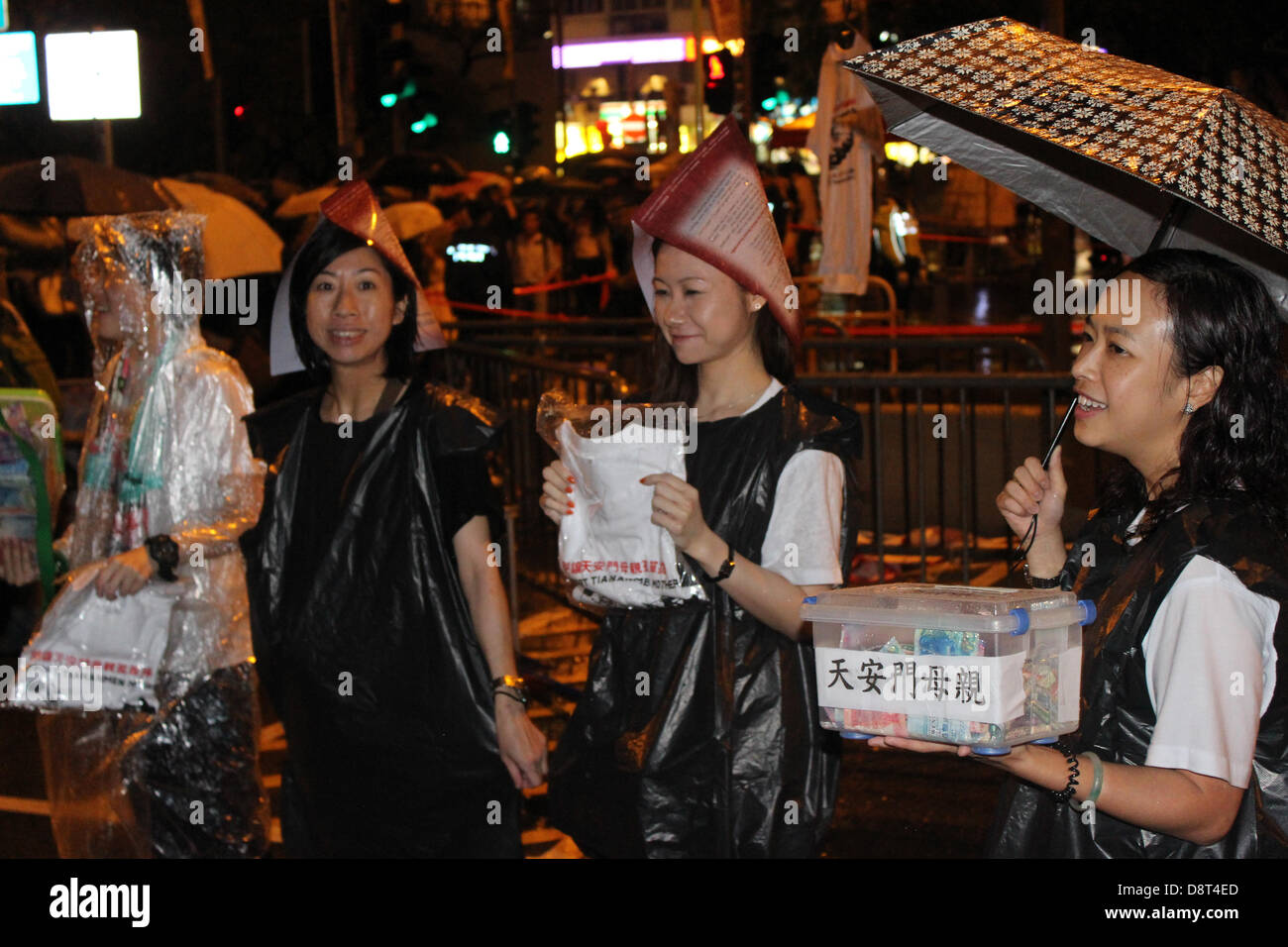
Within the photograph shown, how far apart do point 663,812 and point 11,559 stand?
2.59 m

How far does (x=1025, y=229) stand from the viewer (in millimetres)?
24562

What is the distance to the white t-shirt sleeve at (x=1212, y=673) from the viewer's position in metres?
2.20

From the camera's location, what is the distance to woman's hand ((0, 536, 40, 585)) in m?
4.53

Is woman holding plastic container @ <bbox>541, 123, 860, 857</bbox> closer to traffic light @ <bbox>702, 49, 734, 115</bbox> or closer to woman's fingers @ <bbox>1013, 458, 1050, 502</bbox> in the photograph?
woman's fingers @ <bbox>1013, 458, 1050, 502</bbox>

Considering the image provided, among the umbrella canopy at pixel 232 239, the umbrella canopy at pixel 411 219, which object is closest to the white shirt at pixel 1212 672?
the umbrella canopy at pixel 232 239

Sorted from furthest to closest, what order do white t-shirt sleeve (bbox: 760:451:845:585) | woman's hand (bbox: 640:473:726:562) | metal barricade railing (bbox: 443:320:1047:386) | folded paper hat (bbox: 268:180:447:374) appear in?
metal barricade railing (bbox: 443:320:1047:386) < folded paper hat (bbox: 268:180:447:374) < white t-shirt sleeve (bbox: 760:451:845:585) < woman's hand (bbox: 640:473:726:562)

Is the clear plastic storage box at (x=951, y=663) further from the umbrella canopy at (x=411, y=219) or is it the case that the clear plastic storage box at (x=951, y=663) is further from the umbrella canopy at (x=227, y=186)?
the umbrella canopy at (x=227, y=186)

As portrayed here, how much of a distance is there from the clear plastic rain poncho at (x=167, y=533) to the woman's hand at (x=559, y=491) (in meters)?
1.35

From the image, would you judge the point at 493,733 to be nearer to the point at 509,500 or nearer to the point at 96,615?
the point at 96,615

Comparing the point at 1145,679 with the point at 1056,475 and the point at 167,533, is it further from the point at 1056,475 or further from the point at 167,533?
the point at 167,533

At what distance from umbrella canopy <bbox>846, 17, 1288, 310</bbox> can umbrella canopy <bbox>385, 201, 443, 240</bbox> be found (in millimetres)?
10458

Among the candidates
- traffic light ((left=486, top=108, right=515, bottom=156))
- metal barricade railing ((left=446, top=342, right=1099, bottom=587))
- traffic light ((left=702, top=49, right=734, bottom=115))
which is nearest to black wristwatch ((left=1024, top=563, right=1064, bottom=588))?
metal barricade railing ((left=446, top=342, right=1099, bottom=587))

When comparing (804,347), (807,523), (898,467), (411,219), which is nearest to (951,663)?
(807,523)

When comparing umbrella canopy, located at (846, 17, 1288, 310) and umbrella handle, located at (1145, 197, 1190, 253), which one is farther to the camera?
umbrella handle, located at (1145, 197, 1190, 253)
